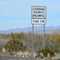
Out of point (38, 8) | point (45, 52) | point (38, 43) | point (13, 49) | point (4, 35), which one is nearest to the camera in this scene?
point (45, 52)

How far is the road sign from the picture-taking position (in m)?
31.7

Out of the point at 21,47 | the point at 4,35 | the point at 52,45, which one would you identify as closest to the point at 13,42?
the point at 21,47

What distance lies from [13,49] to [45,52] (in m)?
7.82

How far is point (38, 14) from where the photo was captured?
31.8 meters

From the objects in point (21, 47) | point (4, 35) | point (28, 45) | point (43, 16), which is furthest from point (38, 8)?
point (4, 35)

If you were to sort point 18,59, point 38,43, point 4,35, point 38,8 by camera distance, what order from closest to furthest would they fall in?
point 18,59 < point 38,8 < point 38,43 < point 4,35

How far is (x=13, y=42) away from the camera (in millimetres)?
36031

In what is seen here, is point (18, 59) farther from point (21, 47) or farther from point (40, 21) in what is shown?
point (21, 47)

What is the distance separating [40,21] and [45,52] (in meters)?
5.74

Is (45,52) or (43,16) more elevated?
(43,16)

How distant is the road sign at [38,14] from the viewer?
3170 centimetres

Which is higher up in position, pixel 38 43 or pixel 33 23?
pixel 33 23

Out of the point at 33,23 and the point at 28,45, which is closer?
the point at 33,23

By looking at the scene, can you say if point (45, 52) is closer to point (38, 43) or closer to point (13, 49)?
point (13, 49)
